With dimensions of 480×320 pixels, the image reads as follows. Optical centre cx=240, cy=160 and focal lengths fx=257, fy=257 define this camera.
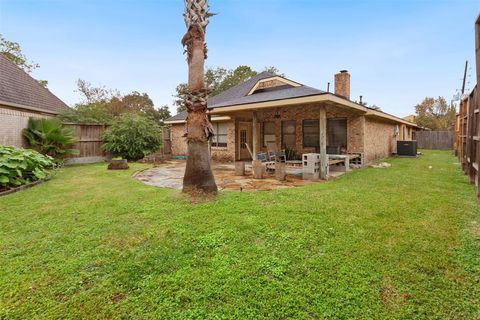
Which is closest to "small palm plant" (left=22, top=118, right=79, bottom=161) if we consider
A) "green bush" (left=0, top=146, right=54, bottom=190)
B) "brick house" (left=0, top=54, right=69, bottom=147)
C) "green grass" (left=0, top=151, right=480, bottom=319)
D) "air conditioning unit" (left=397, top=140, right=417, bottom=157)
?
"brick house" (left=0, top=54, right=69, bottom=147)

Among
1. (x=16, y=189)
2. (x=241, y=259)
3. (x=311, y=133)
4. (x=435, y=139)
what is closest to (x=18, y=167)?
(x=16, y=189)

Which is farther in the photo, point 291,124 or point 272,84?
point 272,84

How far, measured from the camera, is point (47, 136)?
34.9ft

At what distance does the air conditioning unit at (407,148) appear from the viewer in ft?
51.4

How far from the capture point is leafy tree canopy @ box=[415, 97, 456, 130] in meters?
34.7

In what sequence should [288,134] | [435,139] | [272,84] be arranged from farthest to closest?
[435,139] → [272,84] → [288,134]

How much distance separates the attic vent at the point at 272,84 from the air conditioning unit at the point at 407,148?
A: 874 cm

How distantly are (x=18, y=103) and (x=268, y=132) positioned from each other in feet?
36.0

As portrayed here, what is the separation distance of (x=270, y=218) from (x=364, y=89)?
2837cm

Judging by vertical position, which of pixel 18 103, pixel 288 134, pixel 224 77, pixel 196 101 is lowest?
pixel 288 134

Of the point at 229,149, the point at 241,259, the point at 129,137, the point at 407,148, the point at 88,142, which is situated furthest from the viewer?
the point at 407,148

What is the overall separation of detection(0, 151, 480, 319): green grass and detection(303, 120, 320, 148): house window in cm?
701

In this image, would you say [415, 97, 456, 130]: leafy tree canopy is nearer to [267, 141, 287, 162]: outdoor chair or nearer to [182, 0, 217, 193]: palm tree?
[267, 141, 287, 162]: outdoor chair

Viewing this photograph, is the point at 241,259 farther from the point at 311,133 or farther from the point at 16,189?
the point at 311,133
